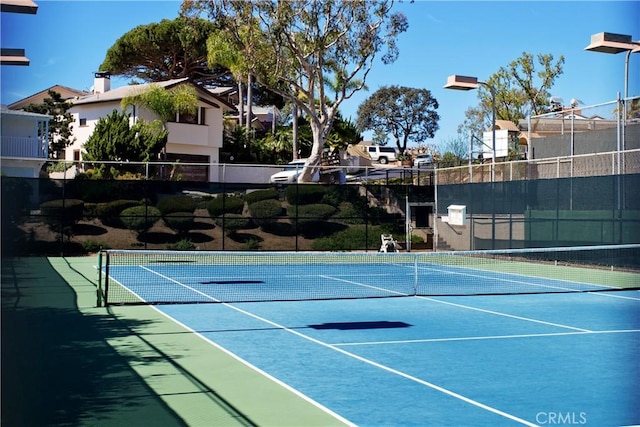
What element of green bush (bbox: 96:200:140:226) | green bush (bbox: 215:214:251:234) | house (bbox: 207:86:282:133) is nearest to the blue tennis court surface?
green bush (bbox: 215:214:251:234)

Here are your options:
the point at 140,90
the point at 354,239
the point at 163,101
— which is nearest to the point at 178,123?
the point at 163,101

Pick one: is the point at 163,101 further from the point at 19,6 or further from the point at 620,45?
the point at 19,6

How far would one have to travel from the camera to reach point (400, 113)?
84062mm

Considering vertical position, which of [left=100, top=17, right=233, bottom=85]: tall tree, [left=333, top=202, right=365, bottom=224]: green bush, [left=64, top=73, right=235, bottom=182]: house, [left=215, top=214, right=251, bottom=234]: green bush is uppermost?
[left=100, top=17, right=233, bottom=85]: tall tree

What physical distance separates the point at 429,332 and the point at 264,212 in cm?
1828

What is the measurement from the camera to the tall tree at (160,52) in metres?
62.0

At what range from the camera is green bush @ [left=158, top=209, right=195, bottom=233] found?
2864 cm

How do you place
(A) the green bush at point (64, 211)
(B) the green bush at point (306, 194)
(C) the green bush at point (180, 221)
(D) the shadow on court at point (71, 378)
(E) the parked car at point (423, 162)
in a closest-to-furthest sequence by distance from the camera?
(D) the shadow on court at point (71, 378), (A) the green bush at point (64, 211), (C) the green bush at point (180, 221), (B) the green bush at point (306, 194), (E) the parked car at point (423, 162)

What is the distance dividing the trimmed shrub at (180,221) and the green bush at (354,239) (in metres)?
5.13

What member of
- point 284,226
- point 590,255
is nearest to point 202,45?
point 284,226

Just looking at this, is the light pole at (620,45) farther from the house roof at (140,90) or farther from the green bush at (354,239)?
the house roof at (140,90)

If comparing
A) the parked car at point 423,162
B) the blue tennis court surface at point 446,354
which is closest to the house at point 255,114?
the parked car at point 423,162

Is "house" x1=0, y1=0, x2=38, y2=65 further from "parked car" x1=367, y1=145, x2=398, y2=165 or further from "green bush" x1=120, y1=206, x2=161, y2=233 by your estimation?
"parked car" x1=367, y1=145, x2=398, y2=165

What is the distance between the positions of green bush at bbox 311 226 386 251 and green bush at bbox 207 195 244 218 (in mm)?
3450
